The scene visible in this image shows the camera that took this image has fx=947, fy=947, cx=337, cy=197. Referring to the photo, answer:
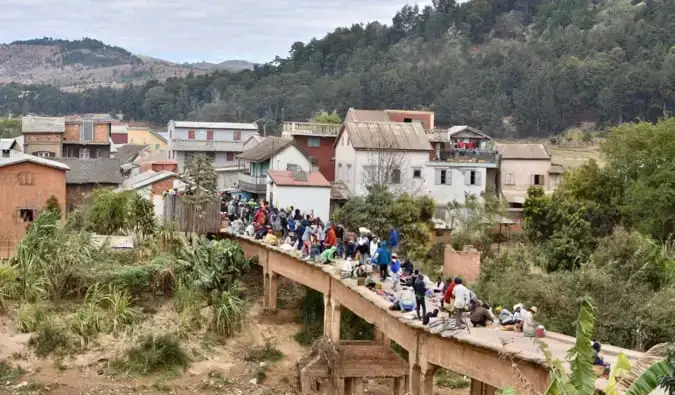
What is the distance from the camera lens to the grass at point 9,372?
1173 inches

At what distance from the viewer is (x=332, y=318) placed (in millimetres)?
31938

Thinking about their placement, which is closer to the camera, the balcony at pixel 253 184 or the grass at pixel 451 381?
the grass at pixel 451 381

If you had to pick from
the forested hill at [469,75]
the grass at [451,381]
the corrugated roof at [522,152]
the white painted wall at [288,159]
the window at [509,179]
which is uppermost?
the forested hill at [469,75]

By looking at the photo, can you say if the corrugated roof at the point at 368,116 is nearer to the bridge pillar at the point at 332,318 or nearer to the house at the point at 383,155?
the house at the point at 383,155

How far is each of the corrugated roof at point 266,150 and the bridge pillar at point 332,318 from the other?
22257 mm

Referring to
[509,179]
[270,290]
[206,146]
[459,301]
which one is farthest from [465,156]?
[459,301]

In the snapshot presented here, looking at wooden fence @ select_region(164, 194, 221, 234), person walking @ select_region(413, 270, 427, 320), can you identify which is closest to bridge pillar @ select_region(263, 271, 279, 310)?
wooden fence @ select_region(164, 194, 221, 234)

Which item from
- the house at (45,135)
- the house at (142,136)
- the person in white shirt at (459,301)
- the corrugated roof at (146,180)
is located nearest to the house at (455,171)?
the corrugated roof at (146,180)

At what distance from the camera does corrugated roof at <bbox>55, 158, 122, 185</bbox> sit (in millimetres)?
48719

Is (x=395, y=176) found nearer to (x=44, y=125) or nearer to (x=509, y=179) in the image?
(x=509, y=179)

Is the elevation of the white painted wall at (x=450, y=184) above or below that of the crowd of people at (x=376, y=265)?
above

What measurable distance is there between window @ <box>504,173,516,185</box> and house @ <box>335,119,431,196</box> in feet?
23.1

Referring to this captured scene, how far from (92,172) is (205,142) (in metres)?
21.2

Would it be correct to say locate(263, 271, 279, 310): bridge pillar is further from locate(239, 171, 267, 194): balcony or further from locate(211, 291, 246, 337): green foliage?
locate(239, 171, 267, 194): balcony
